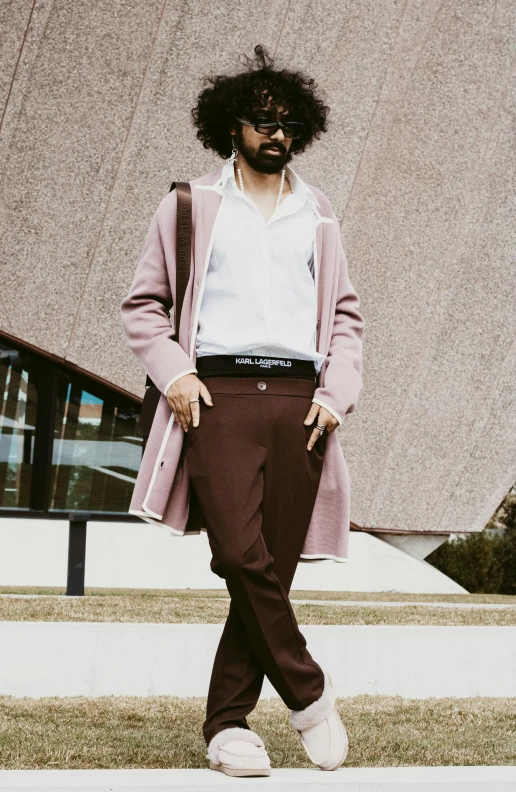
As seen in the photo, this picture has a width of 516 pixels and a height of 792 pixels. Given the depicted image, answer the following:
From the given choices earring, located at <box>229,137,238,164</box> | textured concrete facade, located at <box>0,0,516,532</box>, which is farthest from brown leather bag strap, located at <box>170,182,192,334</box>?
textured concrete facade, located at <box>0,0,516,532</box>

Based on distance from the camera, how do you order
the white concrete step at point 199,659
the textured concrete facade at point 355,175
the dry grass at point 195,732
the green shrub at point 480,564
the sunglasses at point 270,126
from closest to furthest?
A: the sunglasses at point 270,126 → the dry grass at point 195,732 → the white concrete step at point 199,659 → the textured concrete facade at point 355,175 → the green shrub at point 480,564

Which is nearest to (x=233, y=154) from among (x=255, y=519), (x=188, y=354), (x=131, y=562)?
(x=188, y=354)

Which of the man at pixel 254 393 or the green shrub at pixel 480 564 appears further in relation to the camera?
the green shrub at pixel 480 564

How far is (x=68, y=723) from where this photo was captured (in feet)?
12.0

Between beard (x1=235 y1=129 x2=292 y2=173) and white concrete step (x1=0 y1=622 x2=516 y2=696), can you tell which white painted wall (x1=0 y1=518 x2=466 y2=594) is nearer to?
white concrete step (x1=0 y1=622 x2=516 y2=696)

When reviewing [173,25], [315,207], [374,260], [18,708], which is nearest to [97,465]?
[374,260]

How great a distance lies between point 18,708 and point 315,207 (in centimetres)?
230

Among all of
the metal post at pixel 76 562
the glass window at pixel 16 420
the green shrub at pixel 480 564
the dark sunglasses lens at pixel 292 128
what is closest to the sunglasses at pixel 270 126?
the dark sunglasses lens at pixel 292 128

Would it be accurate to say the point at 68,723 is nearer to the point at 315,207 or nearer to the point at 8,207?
the point at 315,207

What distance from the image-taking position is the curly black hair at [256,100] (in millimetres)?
2965

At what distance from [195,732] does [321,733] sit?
3.01ft

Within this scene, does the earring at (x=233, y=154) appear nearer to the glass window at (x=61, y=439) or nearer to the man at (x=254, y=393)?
the man at (x=254, y=393)

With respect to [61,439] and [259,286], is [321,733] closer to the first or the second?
[259,286]

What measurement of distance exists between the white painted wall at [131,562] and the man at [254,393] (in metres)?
8.66
